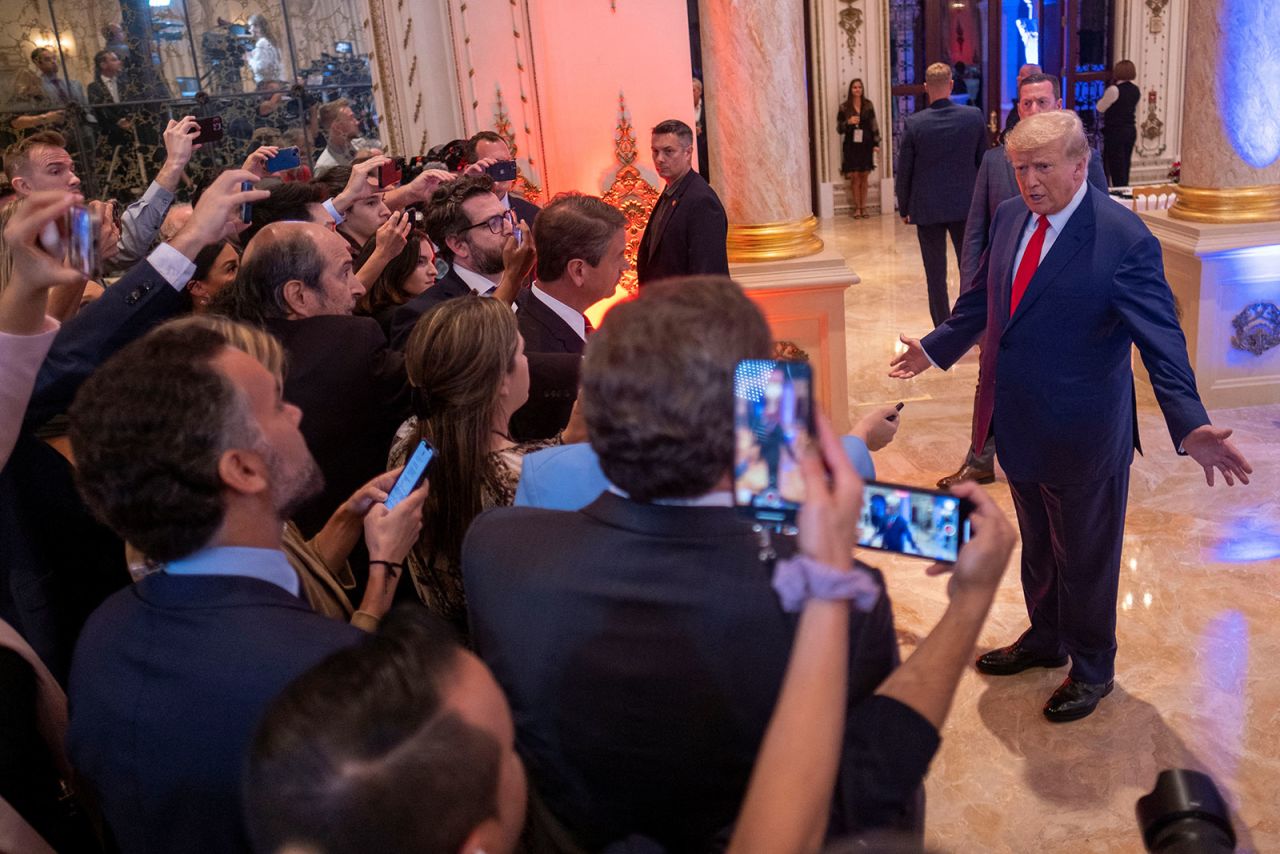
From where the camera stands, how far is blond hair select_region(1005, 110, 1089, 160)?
264 cm

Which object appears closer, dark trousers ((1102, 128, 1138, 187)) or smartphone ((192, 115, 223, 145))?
smartphone ((192, 115, 223, 145))

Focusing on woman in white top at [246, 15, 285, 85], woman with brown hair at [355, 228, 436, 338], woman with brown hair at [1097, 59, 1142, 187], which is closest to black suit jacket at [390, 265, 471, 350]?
woman with brown hair at [355, 228, 436, 338]

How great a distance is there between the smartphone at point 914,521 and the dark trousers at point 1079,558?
5.34 ft

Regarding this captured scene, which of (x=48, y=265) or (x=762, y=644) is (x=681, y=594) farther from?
(x=48, y=265)

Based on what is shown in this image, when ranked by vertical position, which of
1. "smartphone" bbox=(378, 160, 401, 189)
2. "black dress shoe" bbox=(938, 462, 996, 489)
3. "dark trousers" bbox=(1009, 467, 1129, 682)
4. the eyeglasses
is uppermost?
"smartphone" bbox=(378, 160, 401, 189)

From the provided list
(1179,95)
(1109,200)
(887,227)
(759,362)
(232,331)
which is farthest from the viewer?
(1179,95)

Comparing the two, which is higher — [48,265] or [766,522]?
[48,265]

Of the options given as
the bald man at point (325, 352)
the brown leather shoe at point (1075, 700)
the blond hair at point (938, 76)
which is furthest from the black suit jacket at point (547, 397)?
the blond hair at point (938, 76)

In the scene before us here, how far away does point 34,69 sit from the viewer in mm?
8078

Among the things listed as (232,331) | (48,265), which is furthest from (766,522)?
(48,265)

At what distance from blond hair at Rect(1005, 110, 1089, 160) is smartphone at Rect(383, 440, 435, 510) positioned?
1.76 meters

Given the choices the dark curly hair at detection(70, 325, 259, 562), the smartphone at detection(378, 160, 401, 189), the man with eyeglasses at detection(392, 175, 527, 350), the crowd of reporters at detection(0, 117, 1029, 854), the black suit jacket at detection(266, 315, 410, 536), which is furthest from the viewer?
the smartphone at detection(378, 160, 401, 189)

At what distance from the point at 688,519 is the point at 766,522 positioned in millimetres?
108

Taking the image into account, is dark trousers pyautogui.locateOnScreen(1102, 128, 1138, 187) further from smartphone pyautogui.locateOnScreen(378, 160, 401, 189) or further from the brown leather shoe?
the brown leather shoe
